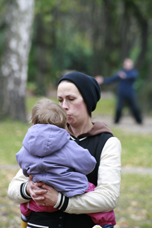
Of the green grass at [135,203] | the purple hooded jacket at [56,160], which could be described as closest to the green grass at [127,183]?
the green grass at [135,203]

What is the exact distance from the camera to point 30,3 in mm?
12695

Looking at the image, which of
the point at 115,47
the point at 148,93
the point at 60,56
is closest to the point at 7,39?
the point at 148,93

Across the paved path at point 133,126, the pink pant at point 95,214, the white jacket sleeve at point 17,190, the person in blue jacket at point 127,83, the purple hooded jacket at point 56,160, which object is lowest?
the paved path at point 133,126

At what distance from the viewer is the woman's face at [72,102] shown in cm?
255

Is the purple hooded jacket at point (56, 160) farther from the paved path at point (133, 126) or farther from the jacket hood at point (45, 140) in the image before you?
the paved path at point (133, 126)

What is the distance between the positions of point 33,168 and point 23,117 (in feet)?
36.0

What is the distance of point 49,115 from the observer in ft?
7.50

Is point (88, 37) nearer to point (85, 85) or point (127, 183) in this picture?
point (127, 183)

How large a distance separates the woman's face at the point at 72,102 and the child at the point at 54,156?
24 cm

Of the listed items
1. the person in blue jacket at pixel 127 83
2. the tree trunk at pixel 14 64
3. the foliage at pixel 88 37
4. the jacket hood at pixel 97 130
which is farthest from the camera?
the foliage at pixel 88 37

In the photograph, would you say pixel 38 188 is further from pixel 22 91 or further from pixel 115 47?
pixel 115 47

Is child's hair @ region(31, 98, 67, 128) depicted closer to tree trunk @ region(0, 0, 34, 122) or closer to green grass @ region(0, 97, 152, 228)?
green grass @ region(0, 97, 152, 228)

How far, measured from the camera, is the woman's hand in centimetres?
225

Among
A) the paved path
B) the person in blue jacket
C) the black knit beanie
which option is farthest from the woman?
the person in blue jacket
